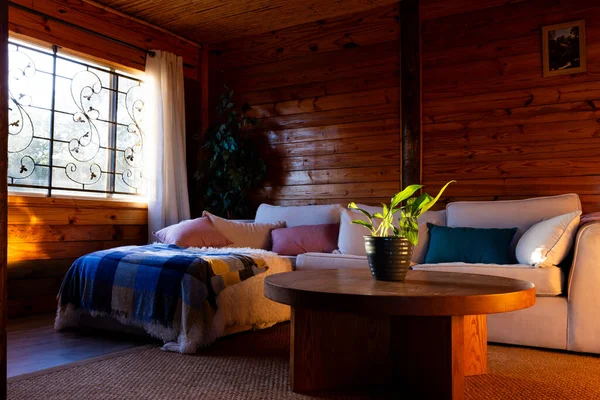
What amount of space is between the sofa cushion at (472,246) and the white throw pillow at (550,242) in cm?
14

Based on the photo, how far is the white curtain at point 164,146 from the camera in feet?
14.6

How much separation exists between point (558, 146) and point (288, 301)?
268 cm

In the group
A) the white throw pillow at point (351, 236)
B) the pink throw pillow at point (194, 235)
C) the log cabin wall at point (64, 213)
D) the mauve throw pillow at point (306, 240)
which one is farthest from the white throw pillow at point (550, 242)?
the log cabin wall at point (64, 213)

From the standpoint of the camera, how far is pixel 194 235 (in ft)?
11.9

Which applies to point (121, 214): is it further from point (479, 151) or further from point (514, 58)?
point (514, 58)

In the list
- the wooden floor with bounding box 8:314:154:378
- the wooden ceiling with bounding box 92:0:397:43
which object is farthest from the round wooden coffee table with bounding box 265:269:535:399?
the wooden ceiling with bounding box 92:0:397:43

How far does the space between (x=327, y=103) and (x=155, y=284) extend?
7.89 feet

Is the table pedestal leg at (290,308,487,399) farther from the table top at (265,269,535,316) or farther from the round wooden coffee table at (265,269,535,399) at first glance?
the table top at (265,269,535,316)

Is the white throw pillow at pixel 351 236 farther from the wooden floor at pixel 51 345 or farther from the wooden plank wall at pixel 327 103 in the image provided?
the wooden floor at pixel 51 345

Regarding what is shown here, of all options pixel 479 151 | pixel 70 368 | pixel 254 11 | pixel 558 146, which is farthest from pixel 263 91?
pixel 70 368

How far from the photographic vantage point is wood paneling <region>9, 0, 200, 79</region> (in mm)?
3645

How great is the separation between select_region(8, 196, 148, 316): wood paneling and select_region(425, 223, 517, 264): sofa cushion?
2520 mm

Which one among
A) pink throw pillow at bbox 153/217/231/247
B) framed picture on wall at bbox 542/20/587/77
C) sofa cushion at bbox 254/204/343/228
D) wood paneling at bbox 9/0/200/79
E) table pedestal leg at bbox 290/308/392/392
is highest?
wood paneling at bbox 9/0/200/79

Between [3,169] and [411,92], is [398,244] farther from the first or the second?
[411,92]
